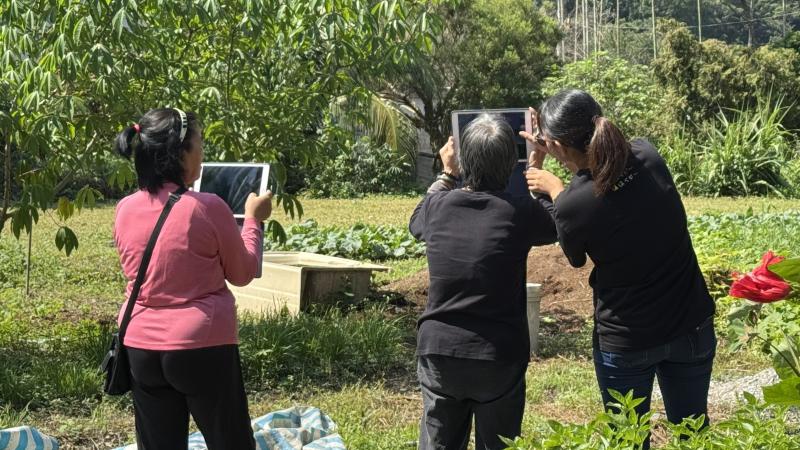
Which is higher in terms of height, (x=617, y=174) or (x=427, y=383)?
(x=617, y=174)

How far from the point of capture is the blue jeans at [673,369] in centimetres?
370

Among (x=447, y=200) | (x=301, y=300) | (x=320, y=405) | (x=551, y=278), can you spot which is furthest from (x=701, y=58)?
(x=447, y=200)

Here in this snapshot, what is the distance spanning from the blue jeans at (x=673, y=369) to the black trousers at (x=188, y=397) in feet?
4.45

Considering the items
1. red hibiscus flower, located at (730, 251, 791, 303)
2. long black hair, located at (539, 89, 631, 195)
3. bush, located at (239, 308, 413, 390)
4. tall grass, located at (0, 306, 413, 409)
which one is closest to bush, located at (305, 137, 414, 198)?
tall grass, located at (0, 306, 413, 409)

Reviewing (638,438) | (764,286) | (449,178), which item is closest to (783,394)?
(638,438)

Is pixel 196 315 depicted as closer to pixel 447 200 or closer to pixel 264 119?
pixel 447 200

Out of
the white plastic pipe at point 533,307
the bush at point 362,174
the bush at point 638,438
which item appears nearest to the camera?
the bush at point 638,438

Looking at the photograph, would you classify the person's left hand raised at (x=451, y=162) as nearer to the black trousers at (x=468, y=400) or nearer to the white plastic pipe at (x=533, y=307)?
the black trousers at (x=468, y=400)

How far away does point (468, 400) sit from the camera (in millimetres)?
3889

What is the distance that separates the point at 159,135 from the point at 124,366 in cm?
86

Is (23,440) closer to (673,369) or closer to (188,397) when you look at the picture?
(188,397)

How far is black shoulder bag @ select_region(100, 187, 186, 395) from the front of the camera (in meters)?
3.61

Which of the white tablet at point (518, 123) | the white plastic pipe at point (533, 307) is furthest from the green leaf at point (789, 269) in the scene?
the white plastic pipe at point (533, 307)

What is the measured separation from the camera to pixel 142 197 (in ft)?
12.2
